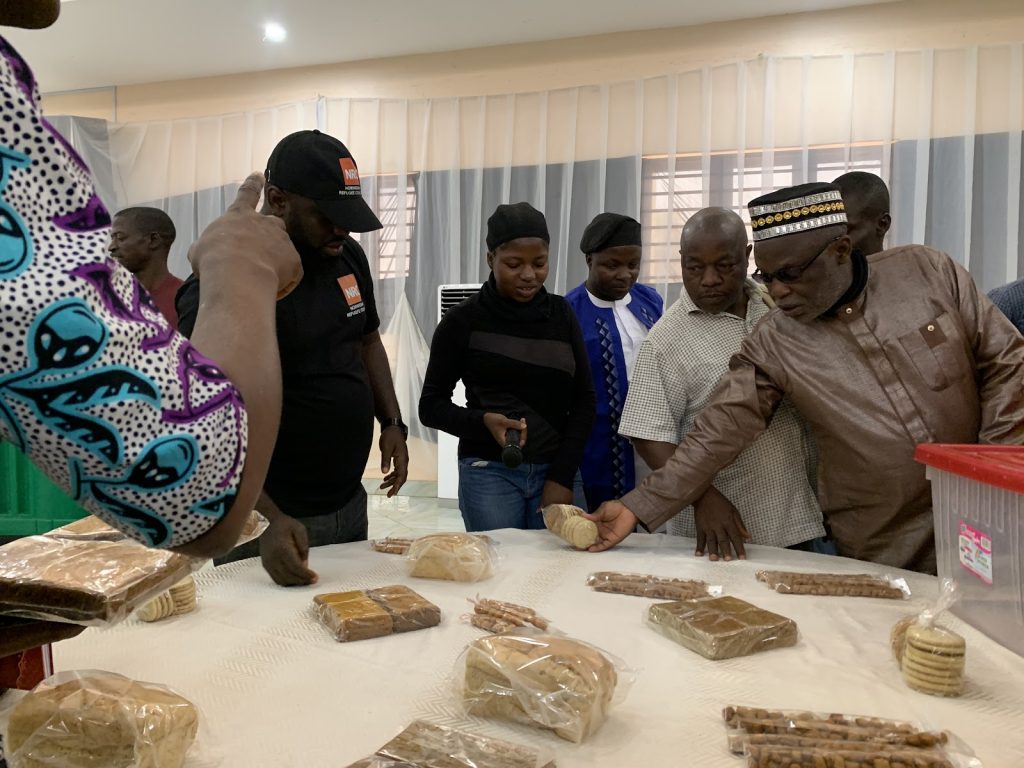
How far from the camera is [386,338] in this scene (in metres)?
5.96

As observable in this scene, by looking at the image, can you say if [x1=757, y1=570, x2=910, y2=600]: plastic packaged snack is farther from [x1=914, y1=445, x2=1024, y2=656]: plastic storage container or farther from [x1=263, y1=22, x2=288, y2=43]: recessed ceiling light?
[x1=263, y1=22, x2=288, y2=43]: recessed ceiling light

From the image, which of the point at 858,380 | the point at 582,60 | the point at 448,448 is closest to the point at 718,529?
the point at 858,380

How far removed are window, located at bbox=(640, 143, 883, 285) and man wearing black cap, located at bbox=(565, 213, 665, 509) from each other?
218 cm

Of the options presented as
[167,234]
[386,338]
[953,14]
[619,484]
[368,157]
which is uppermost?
[953,14]

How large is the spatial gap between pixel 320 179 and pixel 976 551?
1576 millimetres

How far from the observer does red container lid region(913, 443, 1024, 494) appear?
3.91ft

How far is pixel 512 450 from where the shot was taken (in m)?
2.20

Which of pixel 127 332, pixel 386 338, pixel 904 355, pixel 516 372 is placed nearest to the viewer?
pixel 127 332

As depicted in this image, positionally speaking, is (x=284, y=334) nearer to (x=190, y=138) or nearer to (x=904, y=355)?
(x=904, y=355)

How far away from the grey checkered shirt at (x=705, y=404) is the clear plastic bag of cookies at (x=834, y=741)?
106 cm

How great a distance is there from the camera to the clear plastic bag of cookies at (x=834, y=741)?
2.98ft

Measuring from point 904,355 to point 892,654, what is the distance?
33.6 inches

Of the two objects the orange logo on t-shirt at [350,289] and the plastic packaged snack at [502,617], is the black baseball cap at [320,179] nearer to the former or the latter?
the orange logo on t-shirt at [350,289]

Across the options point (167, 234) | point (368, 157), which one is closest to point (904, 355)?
point (167, 234)
